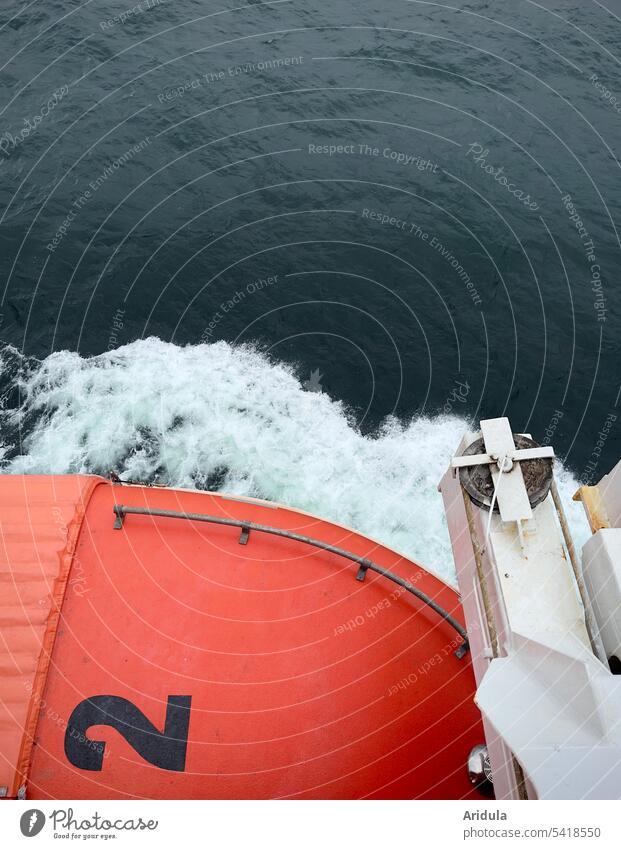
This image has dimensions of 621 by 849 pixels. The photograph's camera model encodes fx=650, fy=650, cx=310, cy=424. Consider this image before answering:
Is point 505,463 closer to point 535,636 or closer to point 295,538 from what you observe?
→ point 535,636

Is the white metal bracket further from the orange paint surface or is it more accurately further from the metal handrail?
the orange paint surface

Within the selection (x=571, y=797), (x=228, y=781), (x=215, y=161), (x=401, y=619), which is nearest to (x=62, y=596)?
(x=228, y=781)

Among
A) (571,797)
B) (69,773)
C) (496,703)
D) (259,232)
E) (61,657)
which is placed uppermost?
(259,232)

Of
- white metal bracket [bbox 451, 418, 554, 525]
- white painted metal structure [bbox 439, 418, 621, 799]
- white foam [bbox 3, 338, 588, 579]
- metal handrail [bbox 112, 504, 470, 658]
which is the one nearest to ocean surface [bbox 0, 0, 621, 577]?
white foam [bbox 3, 338, 588, 579]

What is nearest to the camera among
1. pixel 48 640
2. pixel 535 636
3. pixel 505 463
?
pixel 535 636

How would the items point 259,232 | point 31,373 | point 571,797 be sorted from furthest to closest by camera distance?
point 259,232
point 31,373
point 571,797

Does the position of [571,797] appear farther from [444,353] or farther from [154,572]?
[444,353]

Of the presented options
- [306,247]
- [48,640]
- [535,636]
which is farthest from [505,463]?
[306,247]
